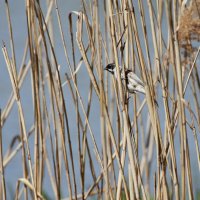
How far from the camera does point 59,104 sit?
7.41ft

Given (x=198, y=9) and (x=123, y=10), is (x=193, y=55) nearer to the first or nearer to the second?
(x=198, y=9)

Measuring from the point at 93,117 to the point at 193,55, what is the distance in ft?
11.6

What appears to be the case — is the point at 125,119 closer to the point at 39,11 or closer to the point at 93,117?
the point at 39,11

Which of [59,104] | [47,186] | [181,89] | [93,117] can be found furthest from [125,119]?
[93,117]

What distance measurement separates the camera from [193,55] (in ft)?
7.16

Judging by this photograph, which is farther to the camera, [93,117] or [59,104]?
[93,117]

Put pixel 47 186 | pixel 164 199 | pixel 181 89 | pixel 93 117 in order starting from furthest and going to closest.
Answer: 1. pixel 93 117
2. pixel 47 186
3. pixel 164 199
4. pixel 181 89

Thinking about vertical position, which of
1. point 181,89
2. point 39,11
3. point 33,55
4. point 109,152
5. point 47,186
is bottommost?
point 47,186

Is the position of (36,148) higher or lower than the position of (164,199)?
higher

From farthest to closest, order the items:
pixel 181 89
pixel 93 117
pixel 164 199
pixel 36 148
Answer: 1. pixel 93 117
2. pixel 36 148
3. pixel 164 199
4. pixel 181 89

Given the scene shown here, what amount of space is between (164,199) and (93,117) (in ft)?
11.9

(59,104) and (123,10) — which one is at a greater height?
(123,10)

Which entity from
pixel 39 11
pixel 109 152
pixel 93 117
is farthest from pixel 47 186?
pixel 39 11

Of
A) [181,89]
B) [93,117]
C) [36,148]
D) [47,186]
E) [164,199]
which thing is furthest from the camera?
[93,117]
